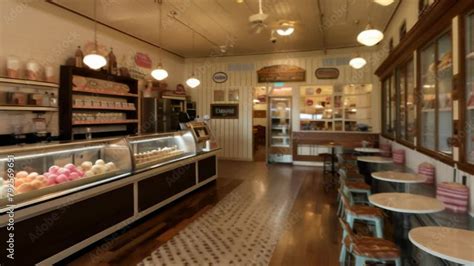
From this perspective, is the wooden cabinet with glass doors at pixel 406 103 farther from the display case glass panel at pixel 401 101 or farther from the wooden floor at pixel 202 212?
the wooden floor at pixel 202 212

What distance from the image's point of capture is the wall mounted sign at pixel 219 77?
10.2 metres

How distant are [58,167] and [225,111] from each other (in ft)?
23.3

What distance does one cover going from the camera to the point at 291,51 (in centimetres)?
933

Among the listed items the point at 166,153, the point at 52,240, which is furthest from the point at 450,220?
the point at 166,153

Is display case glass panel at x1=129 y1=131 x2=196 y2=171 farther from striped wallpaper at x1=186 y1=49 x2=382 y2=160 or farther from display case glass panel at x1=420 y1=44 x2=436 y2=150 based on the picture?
striped wallpaper at x1=186 y1=49 x2=382 y2=160

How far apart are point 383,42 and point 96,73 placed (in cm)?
678

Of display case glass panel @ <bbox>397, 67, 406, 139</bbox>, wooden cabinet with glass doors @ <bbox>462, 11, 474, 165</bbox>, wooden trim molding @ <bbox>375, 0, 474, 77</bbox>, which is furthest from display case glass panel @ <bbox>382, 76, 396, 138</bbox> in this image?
wooden cabinet with glass doors @ <bbox>462, 11, 474, 165</bbox>

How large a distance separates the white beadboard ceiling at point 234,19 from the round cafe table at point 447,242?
4.57 metres

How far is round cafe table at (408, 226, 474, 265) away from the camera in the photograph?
5.57 feet

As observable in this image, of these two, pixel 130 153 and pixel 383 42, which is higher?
pixel 383 42

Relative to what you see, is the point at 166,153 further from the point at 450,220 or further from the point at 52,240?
the point at 450,220

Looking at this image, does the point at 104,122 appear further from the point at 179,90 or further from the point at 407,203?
the point at 407,203

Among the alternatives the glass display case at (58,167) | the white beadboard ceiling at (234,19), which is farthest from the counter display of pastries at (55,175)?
the white beadboard ceiling at (234,19)

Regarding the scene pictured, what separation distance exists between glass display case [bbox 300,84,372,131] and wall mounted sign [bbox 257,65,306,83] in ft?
1.38
